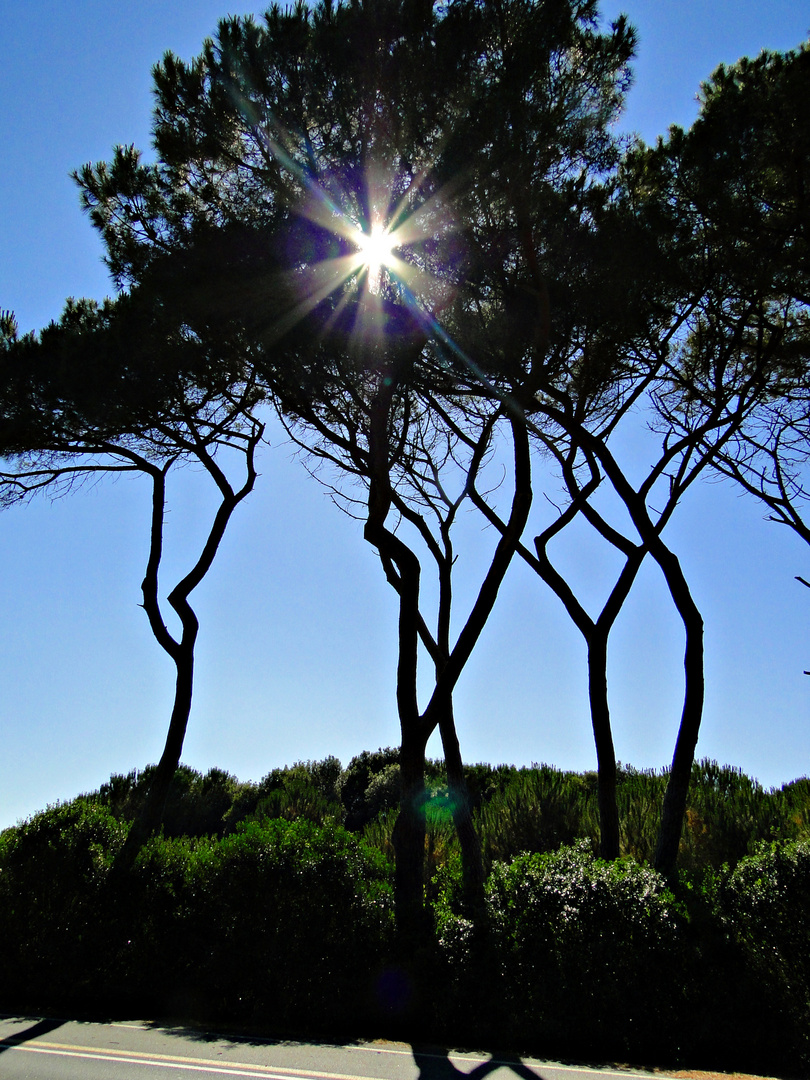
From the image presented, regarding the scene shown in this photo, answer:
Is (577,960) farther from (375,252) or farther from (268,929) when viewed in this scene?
(375,252)

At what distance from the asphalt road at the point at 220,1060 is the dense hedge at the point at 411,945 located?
0.50 m

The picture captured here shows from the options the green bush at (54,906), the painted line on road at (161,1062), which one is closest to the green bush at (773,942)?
the painted line on road at (161,1062)

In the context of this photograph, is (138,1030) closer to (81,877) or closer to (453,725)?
(81,877)

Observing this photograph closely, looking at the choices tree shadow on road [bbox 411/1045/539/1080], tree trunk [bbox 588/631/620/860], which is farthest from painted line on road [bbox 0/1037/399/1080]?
tree trunk [bbox 588/631/620/860]

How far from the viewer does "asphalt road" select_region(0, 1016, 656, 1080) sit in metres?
5.12

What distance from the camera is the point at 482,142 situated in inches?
320

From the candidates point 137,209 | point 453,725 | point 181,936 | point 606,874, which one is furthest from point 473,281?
point 181,936

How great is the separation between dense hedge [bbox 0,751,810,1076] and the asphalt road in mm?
501

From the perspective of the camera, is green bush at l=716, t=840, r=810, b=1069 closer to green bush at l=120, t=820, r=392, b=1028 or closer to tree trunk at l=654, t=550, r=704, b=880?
tree trunk at l=654, t=550, r=704, b=880

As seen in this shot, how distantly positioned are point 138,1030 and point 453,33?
9.17m

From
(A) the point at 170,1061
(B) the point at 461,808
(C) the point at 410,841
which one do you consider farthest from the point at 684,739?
(A) the point at 170,1061

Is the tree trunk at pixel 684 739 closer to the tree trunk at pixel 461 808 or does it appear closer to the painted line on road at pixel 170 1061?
the tree trunk at pixel 461 808

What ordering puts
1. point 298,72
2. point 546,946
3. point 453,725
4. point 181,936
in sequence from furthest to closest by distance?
1. point 453,725
2. point 298,72
3. point 181,936
4. point 546,946

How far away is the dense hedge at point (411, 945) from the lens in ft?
19.1
